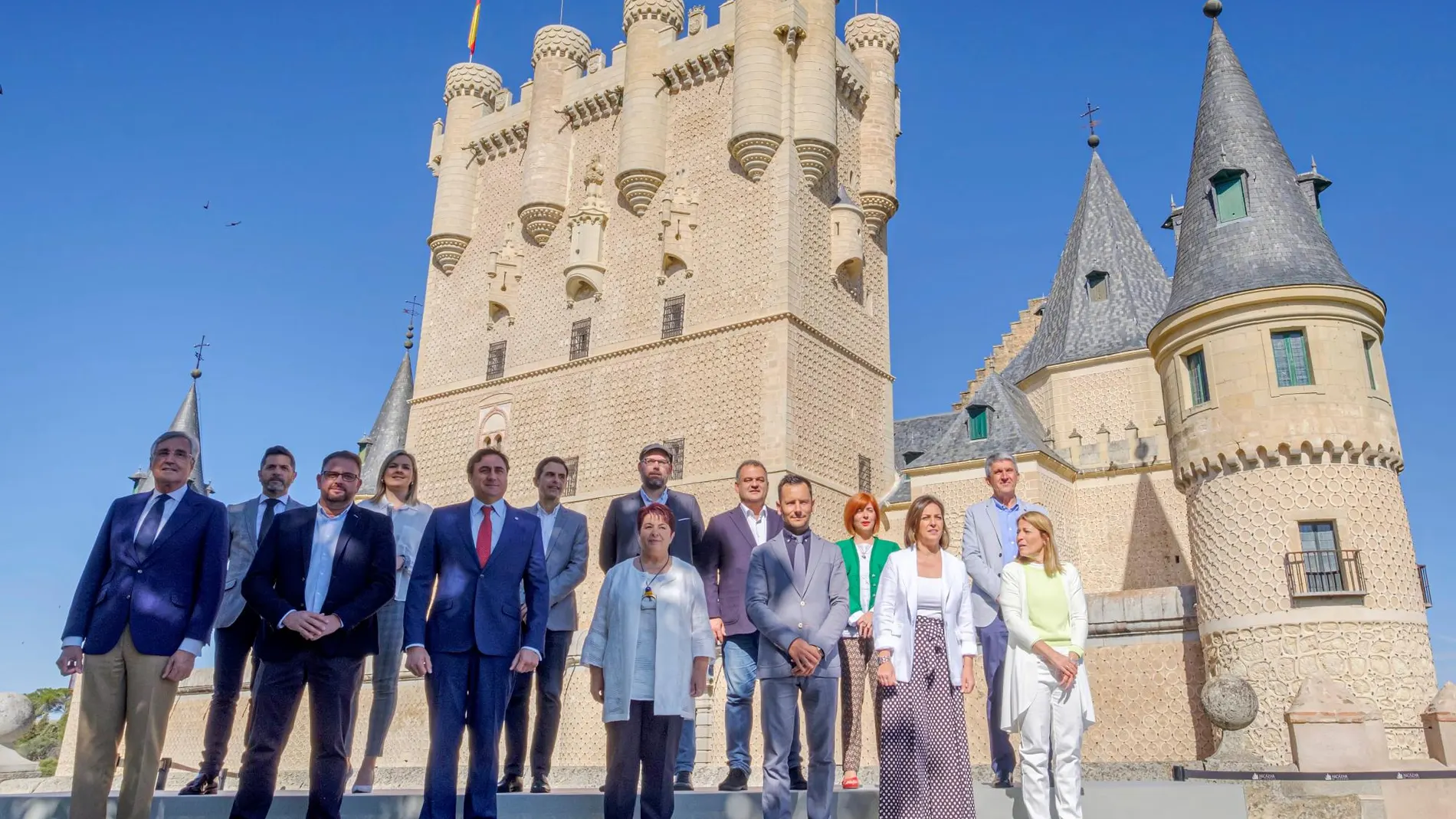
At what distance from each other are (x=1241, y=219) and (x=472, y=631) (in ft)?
45.1

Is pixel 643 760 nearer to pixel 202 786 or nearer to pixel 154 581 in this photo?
pixel 154 581

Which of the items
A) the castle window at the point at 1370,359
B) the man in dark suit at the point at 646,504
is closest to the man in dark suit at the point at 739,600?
the man in dark suit at the point at 646,504

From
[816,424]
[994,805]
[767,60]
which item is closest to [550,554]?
[994,805]

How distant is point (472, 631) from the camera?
4.40 meters

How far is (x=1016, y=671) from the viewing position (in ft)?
16.0

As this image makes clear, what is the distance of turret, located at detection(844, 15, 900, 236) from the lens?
23.0 meters

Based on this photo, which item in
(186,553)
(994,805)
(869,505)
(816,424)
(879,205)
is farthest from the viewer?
(879,205)

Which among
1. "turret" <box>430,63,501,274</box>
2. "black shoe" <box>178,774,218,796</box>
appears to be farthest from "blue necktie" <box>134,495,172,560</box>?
"turret" <box>430,63,501,274</box>

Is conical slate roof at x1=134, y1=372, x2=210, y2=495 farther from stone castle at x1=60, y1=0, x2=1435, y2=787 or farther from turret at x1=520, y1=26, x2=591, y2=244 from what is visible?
turret at x1=520, y1=26, x2=591, y2=244

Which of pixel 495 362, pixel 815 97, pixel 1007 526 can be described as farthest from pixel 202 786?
pixel 495 362

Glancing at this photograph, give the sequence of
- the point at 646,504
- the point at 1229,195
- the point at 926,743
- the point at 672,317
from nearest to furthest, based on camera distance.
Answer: the point at 926,743 → the point at 646,504 → the point at 1229,195 → the point at 672,317

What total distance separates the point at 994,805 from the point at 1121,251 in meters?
21.3

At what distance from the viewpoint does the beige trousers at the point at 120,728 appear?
416cm

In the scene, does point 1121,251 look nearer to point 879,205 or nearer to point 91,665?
point 879,205
